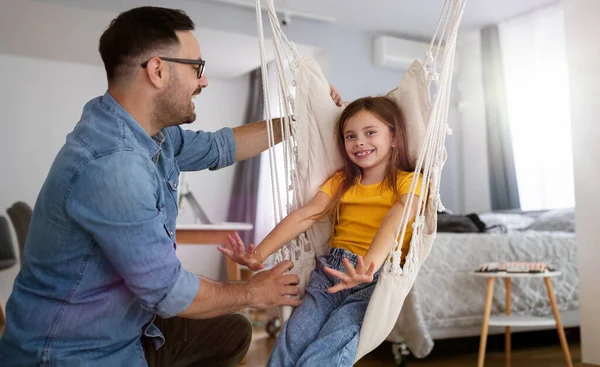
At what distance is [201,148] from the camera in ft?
5.38

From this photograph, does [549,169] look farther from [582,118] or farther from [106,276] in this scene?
[106,276]

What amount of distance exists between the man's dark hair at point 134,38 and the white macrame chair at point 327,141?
0.97 ft

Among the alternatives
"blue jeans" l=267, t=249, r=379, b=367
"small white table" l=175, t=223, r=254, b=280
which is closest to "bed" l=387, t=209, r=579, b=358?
"small white table" l=175, t=223, r=254, b=280

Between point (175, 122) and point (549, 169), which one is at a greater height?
point (175, 122)

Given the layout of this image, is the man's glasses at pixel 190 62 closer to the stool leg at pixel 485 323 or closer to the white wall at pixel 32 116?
the stool leg at pixel 485 323

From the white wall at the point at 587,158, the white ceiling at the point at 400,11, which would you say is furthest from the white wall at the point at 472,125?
the white wall at the point at 587,158

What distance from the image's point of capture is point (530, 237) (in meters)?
3.01

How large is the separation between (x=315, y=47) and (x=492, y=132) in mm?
1628

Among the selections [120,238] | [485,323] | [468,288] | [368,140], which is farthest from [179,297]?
[468,288]

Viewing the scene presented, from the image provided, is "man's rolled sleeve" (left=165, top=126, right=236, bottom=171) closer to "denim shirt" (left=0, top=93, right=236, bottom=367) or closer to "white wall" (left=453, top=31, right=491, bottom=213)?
"denim shirt" (left=0, top=93, right=236, bottom=367)

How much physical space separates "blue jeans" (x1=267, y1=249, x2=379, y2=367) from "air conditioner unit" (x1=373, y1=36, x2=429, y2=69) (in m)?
3.88

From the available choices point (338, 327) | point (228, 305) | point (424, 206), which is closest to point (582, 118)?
point (424, 206)

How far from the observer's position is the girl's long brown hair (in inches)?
63.6

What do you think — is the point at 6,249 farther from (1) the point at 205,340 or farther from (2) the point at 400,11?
(2) the point at 400,11
